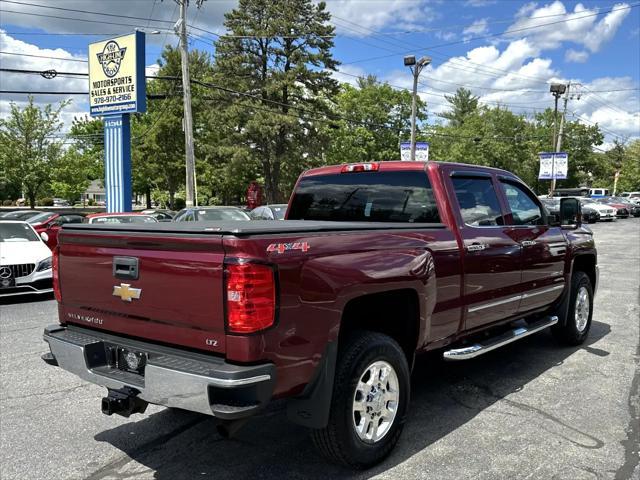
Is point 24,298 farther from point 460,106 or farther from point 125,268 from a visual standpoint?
point 460,106

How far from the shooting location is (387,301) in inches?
145

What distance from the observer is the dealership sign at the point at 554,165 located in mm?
42250

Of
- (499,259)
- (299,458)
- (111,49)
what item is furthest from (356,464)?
(111,49)

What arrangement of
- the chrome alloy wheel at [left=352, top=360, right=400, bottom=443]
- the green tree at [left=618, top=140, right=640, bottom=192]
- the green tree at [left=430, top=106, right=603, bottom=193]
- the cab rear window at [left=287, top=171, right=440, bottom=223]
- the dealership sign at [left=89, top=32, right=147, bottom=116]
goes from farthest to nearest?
the green tree at [left=618, top=140, right=640, bottom=192] → the green tree at [left=430, top=106, right=603, bottom=193] → the dealership sign at [left=89, top=32, right=147, bottom=116] → the cab rear window at [left=287, top=171, right=440, bottom=223] → the chrome alloy wheel at [left=352, top=360, right=400, bottom=443]

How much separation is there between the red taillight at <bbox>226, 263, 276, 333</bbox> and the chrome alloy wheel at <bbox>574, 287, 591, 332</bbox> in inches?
183

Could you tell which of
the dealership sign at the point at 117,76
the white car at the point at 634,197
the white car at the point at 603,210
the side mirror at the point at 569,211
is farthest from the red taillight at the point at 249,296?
the white car at the point at 634,197

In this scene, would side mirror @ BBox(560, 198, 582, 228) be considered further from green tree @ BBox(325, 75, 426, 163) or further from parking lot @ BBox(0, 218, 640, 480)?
green tree @ BBox(325, 75, 426, 163)

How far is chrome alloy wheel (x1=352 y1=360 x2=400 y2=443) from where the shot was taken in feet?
10.8

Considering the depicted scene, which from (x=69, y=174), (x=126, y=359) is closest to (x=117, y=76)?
(x=126, y=359)

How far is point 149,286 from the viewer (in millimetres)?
2994

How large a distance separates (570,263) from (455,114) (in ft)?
278

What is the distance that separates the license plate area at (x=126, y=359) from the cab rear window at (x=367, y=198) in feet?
7.28

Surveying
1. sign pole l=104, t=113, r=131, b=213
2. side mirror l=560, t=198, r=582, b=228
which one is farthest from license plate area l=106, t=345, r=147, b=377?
sign pole l=104, t=113, r=131, b=213

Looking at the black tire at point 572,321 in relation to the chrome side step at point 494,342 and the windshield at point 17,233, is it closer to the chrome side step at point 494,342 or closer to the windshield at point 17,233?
the chrome side step at point 494,342
